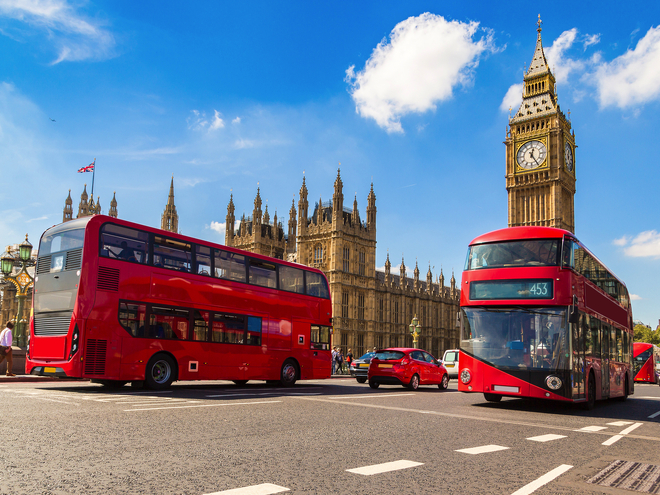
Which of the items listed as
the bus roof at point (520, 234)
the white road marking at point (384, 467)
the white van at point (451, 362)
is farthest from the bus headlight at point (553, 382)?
the white van at point (451, 362)

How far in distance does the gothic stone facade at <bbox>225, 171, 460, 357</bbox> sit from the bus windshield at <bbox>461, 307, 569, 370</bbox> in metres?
40.6

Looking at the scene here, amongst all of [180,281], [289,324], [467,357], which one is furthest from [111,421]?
[289,324]

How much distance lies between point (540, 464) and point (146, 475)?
4098 mm

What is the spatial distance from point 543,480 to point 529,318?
276 inches

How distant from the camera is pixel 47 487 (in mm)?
4234

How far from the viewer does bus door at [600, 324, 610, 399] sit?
14023 millimetres

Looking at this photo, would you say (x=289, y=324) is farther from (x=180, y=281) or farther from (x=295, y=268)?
(x=180, y=281)

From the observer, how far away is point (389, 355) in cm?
1820

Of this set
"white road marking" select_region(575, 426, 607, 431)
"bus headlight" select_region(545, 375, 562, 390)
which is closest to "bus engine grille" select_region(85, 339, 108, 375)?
"bus headlight" select_region(545, 375, 562, 390)

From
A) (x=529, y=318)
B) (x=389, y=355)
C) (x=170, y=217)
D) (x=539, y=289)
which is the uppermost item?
(x=170, y=217)

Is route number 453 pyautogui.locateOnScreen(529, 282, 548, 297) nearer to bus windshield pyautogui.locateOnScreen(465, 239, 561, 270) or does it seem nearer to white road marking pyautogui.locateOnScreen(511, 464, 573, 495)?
bus windshield pyautogui.locateOnScreen(465, 239, 561, 270)

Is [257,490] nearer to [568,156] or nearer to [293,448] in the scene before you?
[293,448]

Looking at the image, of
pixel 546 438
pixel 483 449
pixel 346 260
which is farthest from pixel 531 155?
pixel 483 449

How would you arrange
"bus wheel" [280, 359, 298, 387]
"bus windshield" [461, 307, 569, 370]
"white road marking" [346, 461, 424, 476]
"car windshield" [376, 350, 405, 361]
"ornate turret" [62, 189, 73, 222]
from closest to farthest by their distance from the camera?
"white road marking" [346, 461, 424, 476] < "bus windshield" [461, 307, 569, 370] < "bus wheel" [280, 359, 298, 387] < "car windshield" [376, 350, 405, 361] < "ornate turret" [62, 189, 73, 222]
